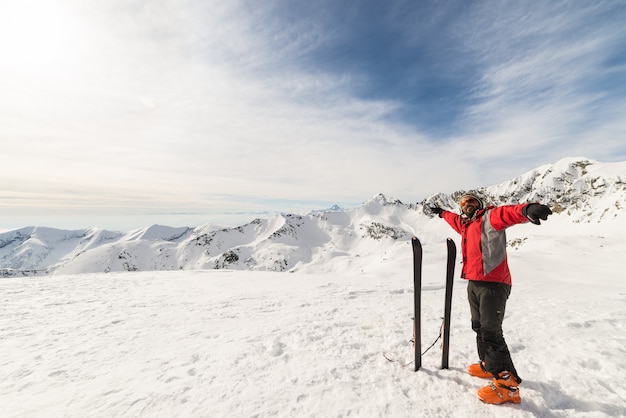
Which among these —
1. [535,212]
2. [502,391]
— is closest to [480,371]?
[502,391]

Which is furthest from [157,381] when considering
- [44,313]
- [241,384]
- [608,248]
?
[608,248]

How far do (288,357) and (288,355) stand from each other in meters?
0.08

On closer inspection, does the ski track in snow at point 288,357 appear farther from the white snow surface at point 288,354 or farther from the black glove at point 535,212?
the black glove at point 535,212

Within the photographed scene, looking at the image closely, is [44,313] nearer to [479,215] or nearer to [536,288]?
[479,215]

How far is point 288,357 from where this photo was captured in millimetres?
5352

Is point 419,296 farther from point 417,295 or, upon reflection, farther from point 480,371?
point 480,371

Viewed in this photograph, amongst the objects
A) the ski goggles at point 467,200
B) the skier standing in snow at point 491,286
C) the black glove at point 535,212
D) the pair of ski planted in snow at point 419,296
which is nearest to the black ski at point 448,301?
the pair of ski planted in snow at point 419,296

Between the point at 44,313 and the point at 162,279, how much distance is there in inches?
259

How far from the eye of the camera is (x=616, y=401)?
12.9 feet

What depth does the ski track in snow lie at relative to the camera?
13.0 ft

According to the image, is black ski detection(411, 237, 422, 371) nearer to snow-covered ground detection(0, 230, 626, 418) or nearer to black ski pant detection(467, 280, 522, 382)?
snow-covered ground detection(0, 230, 626, 418)

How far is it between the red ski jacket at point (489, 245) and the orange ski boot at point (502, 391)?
1384mm

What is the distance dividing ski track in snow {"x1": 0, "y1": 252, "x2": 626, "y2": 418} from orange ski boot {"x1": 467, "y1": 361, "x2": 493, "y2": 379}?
0.49 ft

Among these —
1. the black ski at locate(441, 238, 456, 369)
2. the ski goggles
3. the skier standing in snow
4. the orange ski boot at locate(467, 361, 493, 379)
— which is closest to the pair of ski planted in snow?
the black ski at locate(441, 238, 456, 369)
